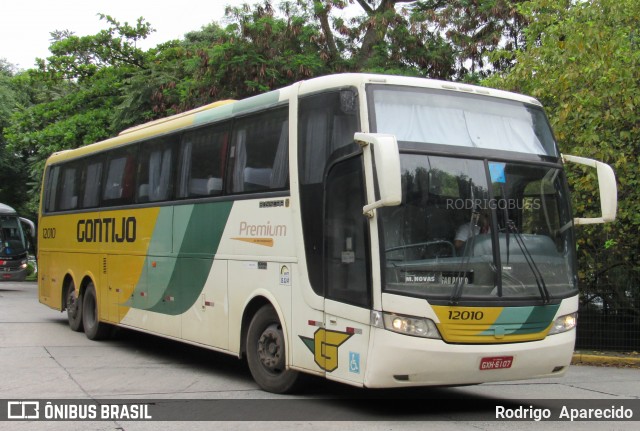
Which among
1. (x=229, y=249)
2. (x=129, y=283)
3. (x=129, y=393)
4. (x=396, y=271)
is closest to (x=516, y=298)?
(x=396, y=271)

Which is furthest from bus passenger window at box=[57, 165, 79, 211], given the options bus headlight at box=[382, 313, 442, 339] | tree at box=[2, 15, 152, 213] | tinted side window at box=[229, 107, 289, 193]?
tree at box=[2, 15, 152, 213]

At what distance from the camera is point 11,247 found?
31031 mm

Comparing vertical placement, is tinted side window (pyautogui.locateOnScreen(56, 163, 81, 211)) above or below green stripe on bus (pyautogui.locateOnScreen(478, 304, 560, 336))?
above

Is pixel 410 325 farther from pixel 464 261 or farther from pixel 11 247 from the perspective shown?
pixel 11 247

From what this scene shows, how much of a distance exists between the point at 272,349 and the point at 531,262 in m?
3.13

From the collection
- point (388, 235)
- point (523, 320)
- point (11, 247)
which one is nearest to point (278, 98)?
point (388, 235)

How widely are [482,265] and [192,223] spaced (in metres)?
4.79

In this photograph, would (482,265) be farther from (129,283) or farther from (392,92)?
(129,283)

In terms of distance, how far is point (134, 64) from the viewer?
31734 millimetres

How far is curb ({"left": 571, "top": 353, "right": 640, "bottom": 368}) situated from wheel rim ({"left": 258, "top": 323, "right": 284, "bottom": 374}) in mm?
6641

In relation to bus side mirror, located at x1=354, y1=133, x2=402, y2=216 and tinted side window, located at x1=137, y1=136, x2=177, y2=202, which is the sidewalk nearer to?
tinted side window, located at x1=137, y1=136, x2=177, y2=202

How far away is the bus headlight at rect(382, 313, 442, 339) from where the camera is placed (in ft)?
24.7

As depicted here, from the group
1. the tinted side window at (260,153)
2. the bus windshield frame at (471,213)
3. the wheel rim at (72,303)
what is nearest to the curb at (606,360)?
the bus windshield frame at (471,213)

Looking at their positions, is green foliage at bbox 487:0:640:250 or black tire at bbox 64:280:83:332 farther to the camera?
black tire at bbox 64:280:83:332
